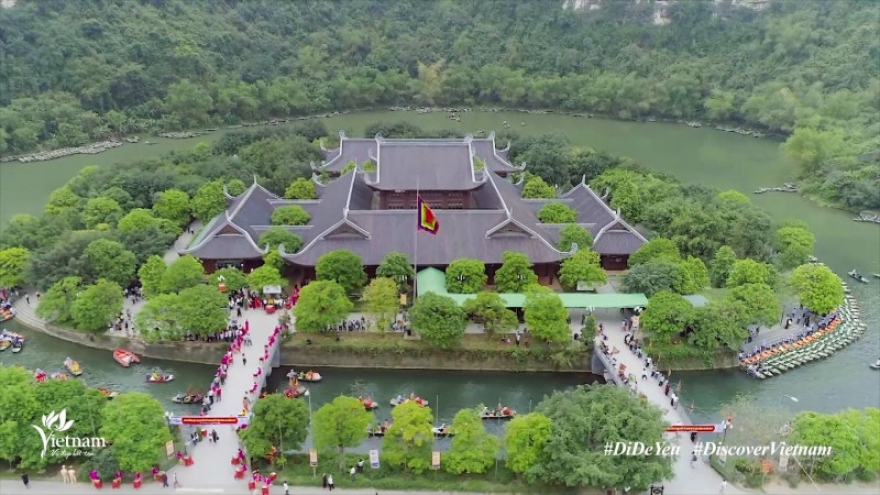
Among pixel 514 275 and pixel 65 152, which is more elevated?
pixel 65 152

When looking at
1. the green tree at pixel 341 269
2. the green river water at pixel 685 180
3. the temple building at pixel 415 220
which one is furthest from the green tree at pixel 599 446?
the green tree at pixel 341 269

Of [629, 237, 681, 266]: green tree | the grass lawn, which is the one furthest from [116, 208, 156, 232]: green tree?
[629, 237, 681, 266]: green tree

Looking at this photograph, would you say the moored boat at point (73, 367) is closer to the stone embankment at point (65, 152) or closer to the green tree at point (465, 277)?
the green tree at point (465, 277)

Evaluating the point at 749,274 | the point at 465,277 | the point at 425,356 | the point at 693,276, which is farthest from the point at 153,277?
the point at 749,274

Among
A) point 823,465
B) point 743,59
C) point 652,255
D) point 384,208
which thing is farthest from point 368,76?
point 823,465

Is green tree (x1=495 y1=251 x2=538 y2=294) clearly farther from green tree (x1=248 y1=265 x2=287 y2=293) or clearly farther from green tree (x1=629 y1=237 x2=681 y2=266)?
green tree (x1=248 y1=265 x2=287 y2=293)

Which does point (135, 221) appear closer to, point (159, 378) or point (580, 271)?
point (159, 378)
